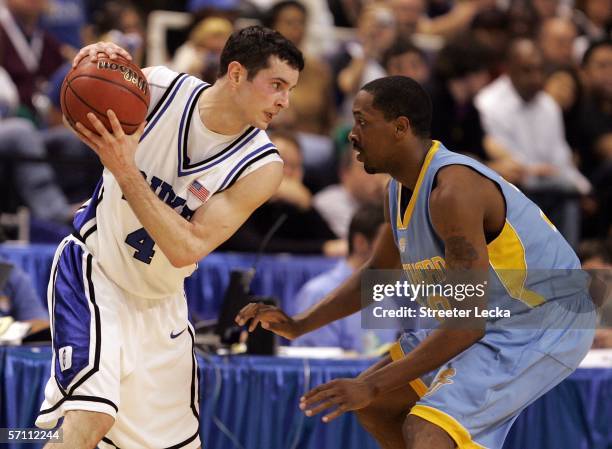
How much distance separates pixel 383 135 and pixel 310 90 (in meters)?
5.58

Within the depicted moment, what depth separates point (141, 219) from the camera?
4.29 m

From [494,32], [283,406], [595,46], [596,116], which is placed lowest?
[283,406]

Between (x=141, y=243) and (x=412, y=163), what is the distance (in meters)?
1.13

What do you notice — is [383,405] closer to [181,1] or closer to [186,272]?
[186,272]

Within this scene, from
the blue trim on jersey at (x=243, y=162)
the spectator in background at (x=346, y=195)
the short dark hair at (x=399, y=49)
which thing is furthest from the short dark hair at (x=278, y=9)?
the blue trim on jersey at (x=243, y=162)

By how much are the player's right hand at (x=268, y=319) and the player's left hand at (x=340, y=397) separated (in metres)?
0.73

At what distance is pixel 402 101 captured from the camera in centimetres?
457

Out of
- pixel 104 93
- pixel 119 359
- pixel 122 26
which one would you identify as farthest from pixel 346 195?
pixel 104 93

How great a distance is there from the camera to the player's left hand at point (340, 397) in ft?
14.0

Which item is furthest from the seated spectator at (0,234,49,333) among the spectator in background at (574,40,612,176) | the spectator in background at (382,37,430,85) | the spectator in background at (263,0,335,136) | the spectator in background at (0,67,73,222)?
the spectator in background at (574,40,612,176)

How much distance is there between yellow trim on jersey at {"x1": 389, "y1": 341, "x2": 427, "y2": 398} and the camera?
15.7ft

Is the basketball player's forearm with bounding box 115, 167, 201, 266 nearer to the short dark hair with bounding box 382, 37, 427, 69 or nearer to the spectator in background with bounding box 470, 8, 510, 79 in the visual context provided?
the short dark hair with bounding box 382, 37, 427, 69

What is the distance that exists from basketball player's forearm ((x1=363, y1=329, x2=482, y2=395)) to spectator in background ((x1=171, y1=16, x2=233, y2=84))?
5218 mm

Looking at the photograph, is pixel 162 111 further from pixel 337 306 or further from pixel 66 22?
pixel 66 22
